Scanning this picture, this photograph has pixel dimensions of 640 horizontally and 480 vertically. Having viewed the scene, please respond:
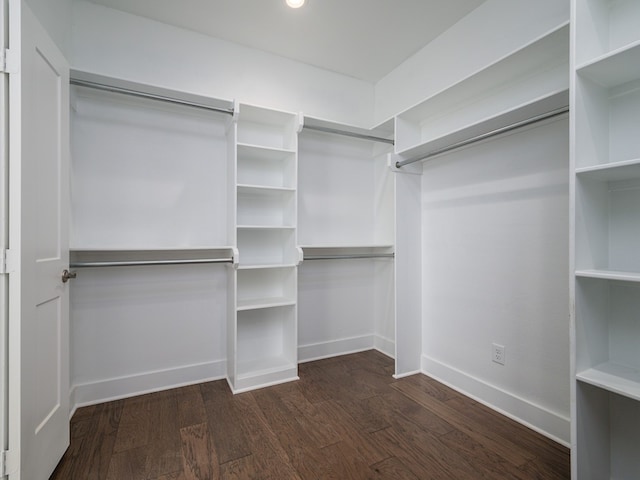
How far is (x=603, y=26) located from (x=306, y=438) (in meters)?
2.40

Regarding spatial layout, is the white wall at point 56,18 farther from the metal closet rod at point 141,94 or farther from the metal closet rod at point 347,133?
the metal closet rod at point 347,133

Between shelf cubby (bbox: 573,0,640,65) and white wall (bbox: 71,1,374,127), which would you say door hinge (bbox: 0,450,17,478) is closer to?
white wall (bbox: 71,1,374,127)

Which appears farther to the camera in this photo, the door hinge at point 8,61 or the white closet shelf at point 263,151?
the white closet shelf at point 263,151

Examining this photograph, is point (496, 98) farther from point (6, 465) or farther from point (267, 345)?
point (6, 465)

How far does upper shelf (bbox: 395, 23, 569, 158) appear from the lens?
1.61 meters

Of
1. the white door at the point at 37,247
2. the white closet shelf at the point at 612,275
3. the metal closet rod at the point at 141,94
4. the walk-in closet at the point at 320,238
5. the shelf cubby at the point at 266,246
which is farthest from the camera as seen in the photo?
the shelf cubby at the point at 266,246

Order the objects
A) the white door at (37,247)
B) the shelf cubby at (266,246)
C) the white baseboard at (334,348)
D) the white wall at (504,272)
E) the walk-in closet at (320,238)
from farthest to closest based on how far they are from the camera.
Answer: the white baseboard at (334,348) → the shelf cubby at (266,246) → the white wall at (504,272) → the walk-in closet at (320,238) → the white door at (37,247)

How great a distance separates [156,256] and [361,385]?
178 centimetres

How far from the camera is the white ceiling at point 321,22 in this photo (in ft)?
7.03

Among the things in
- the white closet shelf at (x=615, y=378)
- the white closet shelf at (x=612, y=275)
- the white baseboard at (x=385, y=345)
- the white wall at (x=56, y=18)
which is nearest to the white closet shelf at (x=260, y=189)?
the white wall at (x=56, y=18)

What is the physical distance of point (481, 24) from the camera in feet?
7.01

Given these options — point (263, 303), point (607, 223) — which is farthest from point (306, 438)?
point (607, 223)

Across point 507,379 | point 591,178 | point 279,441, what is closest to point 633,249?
point 591,178

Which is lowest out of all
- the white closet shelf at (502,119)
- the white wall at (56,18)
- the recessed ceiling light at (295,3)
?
the white closet shelf at (502,119)
